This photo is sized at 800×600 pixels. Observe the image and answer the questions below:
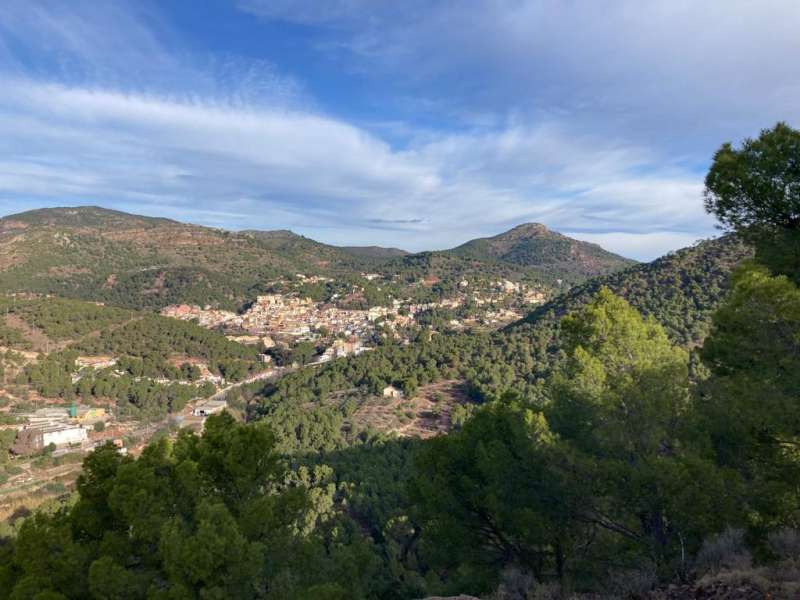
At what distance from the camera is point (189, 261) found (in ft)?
409

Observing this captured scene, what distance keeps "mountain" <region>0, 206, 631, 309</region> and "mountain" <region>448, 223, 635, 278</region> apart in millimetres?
361

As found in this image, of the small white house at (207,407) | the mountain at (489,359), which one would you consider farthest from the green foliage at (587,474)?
the small white house at (207,407)

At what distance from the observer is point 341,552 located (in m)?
6.30

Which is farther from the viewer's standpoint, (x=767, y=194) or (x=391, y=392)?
(x=391, y=392)

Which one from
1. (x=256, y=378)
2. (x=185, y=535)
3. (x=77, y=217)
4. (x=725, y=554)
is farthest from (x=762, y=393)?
(x=77, y=217)

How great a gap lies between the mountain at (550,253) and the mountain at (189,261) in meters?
0.36

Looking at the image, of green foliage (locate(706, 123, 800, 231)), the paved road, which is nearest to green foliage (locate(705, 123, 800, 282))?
green foliage (locate(706, 123, 800, 231))

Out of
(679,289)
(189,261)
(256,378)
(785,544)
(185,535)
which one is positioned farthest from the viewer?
(189,261)

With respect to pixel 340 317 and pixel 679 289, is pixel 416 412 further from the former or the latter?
pixel 340 317

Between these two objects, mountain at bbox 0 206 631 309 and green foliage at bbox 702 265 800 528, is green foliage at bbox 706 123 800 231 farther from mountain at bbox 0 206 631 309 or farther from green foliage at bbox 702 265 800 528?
mountain at bbox 0 206 631 309

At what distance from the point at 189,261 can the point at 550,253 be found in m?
114

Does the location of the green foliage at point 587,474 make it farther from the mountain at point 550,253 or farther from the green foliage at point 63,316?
the mountain at point 550,253

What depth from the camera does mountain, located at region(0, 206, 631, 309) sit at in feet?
330

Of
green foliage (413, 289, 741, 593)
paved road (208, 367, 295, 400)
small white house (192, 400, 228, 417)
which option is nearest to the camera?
green foliage (413, 289, 741, 593)
